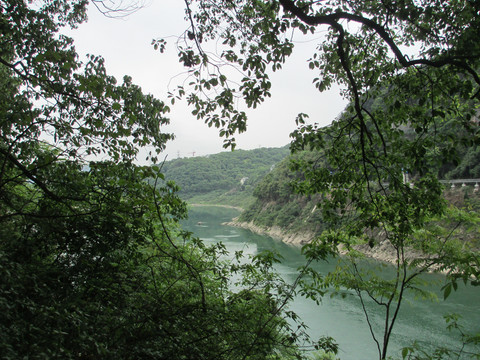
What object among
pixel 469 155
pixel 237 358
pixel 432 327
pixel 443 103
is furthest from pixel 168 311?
pixel 469 155

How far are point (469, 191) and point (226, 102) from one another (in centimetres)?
1688

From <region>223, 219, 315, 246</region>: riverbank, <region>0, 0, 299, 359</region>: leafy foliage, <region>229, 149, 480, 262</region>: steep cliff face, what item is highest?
<region>0, 0, 299, 359</region>: leafy foliage

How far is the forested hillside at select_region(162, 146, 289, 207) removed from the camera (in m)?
54.8

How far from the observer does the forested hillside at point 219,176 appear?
5484 cm

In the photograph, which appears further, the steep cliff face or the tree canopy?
the steep cliff face

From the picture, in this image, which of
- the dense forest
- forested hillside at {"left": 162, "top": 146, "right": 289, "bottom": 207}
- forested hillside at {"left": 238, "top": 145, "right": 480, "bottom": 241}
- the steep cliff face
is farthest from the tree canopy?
forested hillside at {"left": 162, "top": 146, "right": 289, "bottom": 207}

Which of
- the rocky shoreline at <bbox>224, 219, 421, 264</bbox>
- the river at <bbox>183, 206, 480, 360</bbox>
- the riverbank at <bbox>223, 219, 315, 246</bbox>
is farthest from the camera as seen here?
the riverbank at <bbox>223, 219, 315, 246</bbox>

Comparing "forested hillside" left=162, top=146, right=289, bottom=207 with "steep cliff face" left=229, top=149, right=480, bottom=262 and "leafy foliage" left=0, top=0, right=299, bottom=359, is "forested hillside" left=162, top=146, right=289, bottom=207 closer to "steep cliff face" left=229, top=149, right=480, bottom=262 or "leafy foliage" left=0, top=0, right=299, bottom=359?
"steep cliff face" left=229, top=149, right=480, bottom=262

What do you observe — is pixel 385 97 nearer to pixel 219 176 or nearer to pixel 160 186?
pixel 160 186

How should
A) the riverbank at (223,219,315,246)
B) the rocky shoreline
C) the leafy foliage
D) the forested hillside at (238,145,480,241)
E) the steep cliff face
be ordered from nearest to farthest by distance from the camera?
the leafy foliage, the rocky shoreline, the steep cliff face, the forested hillside at (238,145,480,241), the riverbank at (223,219,315,246)

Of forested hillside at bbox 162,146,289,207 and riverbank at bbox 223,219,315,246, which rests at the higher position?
forested hillside at bbox 162,146,289,207

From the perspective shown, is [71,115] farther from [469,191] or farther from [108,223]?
[469,191]

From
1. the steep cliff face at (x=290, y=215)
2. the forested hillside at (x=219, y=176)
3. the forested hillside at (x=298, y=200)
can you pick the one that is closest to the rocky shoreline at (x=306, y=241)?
the steep cliff face at (x=290, y=215)

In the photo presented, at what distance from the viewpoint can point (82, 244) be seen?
1898 mm
